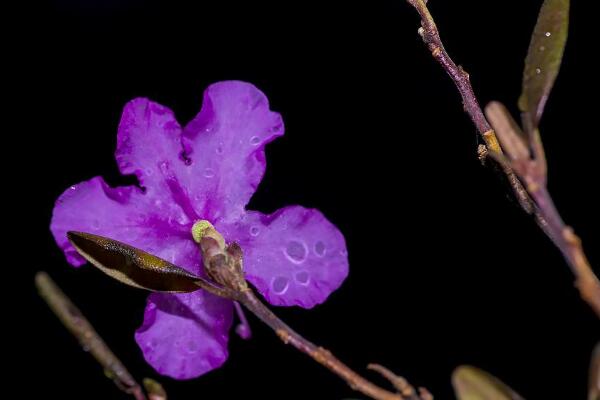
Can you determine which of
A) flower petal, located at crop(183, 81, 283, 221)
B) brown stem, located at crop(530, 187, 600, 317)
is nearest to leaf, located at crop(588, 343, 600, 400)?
brown stem, located at crop(530, 187, 600, 317)

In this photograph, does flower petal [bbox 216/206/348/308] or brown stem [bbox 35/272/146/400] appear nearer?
brown stem [bbox 35/272/146/400]

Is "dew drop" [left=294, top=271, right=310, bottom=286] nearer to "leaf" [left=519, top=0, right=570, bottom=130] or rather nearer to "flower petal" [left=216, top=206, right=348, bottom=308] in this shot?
"flower petal" [left=216, top=206, right=348, bottom=308]

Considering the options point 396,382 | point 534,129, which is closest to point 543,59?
point 534,129

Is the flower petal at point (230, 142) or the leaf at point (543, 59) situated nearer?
the leaf at point (543, 59)

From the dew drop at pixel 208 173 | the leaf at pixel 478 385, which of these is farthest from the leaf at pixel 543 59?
the dew drop at pixel 208 173

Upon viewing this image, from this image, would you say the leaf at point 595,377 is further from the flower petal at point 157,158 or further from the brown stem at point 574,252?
the flower petal at point 157,158

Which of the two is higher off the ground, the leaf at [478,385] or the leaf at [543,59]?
the leaf at [543,59]
